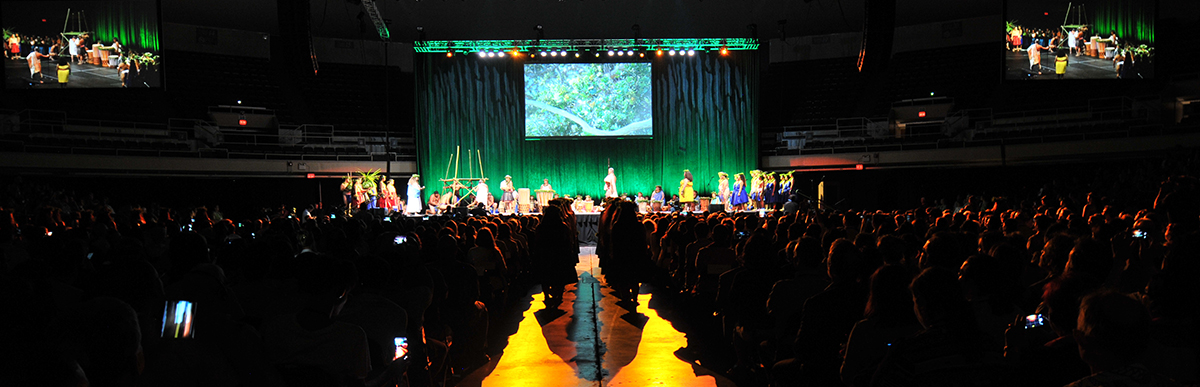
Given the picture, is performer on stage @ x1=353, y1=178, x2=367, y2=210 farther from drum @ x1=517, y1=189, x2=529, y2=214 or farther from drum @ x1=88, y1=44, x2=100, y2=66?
drum @ x1=88, y1=44, x2=100, y2=66

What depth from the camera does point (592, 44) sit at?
21078 millimetres

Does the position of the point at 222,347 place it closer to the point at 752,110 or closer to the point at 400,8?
the point at 400,8

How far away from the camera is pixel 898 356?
2594 mm

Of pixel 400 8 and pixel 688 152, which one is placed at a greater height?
pixel 400 8

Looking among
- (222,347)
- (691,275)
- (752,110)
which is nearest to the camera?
(222,347)

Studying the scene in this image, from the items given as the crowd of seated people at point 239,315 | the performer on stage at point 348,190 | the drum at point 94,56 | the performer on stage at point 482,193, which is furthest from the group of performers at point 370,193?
the crowd of seated people at point 239,315

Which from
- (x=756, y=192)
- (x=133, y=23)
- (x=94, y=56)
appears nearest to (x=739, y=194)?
(x=756, y=192)

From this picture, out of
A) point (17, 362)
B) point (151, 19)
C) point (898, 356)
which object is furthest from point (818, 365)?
point (151, 19)

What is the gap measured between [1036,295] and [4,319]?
3770mm

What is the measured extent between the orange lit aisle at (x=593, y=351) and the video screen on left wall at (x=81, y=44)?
7.91 m

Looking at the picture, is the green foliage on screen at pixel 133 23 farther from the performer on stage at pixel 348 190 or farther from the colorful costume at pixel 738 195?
the colorful costume at pixel 738 195

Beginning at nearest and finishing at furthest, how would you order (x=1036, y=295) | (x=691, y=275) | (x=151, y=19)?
(x=1036, y=295) → (x=691, y=275) → (x=151, y=19)

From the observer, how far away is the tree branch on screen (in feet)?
76.7

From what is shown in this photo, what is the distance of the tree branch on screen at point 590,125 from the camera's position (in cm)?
2338
